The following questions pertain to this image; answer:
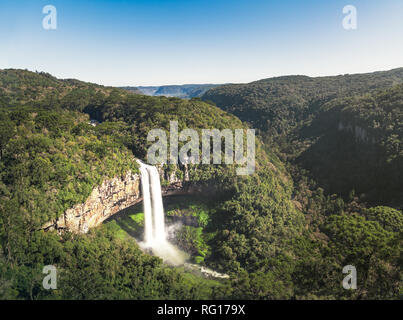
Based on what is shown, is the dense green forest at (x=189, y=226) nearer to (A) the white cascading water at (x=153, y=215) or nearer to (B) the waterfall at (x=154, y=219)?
(B) the waterfall at (x=154, y=219)

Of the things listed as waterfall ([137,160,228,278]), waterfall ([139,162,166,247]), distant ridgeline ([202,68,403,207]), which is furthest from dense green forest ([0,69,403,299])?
waterfall ([139,162,166,247])

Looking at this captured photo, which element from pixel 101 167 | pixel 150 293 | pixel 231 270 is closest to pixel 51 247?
pixel 150 293

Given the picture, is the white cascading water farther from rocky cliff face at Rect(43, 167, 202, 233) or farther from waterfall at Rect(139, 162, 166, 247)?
rocky cliff face at Rect(43, 167, 202, 233)

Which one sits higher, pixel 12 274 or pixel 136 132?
pixel 136 132

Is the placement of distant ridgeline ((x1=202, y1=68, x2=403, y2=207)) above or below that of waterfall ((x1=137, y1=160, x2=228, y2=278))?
above
